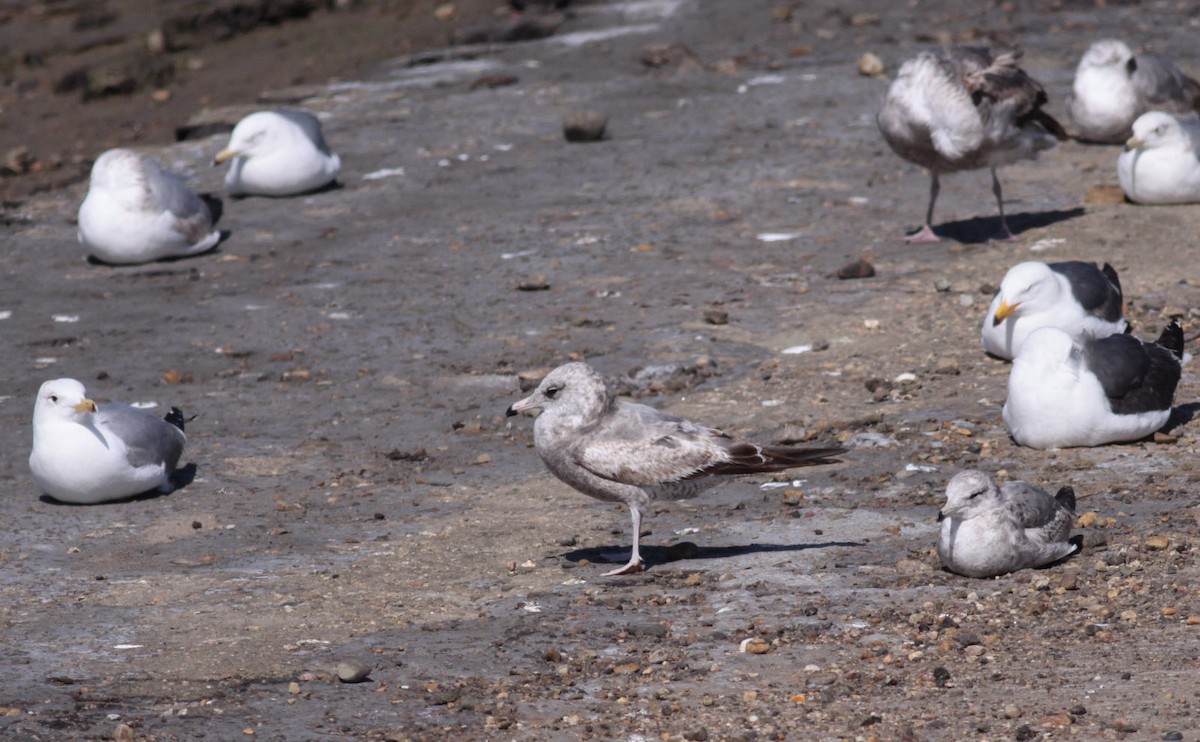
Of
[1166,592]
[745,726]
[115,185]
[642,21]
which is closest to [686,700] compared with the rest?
[745,726]

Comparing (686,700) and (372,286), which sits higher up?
(686,700)

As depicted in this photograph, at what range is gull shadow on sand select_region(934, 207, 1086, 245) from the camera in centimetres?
1145

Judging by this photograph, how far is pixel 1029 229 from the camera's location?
1140cm

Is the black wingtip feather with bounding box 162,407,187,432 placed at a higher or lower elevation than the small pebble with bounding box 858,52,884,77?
higher

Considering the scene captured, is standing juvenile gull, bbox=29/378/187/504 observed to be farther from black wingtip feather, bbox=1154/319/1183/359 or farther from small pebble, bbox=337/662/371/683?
black wingtip feather, bbox=1154/319/1183/359

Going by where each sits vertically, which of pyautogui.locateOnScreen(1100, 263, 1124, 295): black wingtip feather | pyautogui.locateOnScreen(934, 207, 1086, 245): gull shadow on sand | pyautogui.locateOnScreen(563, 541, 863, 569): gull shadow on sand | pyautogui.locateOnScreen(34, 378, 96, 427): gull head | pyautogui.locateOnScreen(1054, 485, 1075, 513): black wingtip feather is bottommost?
pyautogui.locateOnScreen(934, 207, 1086, 245): gull shadow on sand

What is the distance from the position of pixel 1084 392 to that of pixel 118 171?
7853 mm

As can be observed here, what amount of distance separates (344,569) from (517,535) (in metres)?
0.84

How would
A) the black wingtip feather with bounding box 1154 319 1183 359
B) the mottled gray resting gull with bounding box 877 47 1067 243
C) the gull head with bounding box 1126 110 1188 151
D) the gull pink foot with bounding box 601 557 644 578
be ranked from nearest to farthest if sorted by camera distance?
1. the gull pink foot with bounding box 601 557 644 578
2. the black wingtip feather with bounding box 1154 319 1183 359
3. the mottled gray resting gull with bounding box 877 47 1067 243
4. the gull head with bounding box 1126 110 1188 151

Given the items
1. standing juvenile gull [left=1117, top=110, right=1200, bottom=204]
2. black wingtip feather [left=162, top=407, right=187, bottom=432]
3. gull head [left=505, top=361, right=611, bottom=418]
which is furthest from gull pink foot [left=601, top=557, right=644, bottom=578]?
standing juvenile gull [left=1117, top=110, right=1200, bottom=204]

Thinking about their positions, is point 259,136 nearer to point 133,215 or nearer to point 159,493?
point 133,215

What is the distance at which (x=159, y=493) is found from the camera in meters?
7.75

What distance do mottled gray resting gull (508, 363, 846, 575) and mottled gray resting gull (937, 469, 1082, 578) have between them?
60 centimetres

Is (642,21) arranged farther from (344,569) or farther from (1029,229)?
(344,569)
